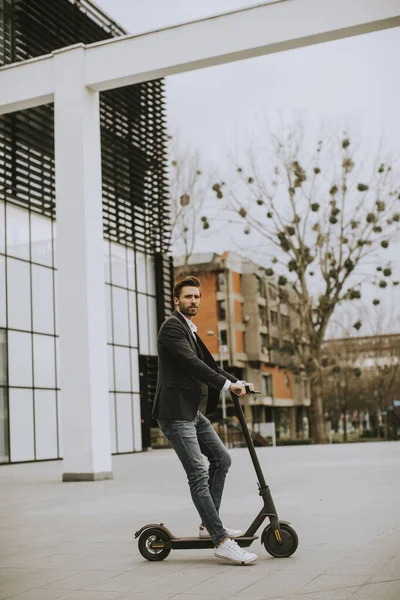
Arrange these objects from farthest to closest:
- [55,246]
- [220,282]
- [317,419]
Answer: [220,282]
[317,419]
[55,246]

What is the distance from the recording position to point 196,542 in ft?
18.4

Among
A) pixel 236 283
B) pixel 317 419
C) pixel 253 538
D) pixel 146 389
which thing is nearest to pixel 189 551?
pixel 253 538

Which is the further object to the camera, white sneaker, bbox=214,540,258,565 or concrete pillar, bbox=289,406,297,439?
concrete pillar, bbox=289,406,297,439

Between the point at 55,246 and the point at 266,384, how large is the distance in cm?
5718

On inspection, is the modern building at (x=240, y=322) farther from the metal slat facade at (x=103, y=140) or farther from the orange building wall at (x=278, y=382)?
the metal slat facade at (x=103, y=140)

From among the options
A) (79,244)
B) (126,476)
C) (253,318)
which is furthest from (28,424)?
(253,318)

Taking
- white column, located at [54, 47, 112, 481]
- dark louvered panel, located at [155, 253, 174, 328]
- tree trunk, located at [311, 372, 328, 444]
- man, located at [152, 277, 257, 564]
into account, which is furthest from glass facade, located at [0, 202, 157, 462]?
man, located at [152, 277, 257, 564]

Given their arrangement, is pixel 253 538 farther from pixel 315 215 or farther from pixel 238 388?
pixel 315 215

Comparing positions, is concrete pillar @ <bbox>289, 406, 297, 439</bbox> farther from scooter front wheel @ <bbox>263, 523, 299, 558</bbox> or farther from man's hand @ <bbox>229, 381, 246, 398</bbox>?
man's hand @ <bbox>229, 381, 246, 398</bbox>

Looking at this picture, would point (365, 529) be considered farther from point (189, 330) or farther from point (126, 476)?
point (126, 476)

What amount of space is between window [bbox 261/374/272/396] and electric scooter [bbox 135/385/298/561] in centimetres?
7023

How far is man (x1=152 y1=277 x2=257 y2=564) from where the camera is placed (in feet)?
18.1

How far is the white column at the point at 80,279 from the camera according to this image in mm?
13875

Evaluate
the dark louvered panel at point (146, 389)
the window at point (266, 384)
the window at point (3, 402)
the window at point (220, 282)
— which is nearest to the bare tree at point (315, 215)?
the dark louvered panel at point (146, 389)
